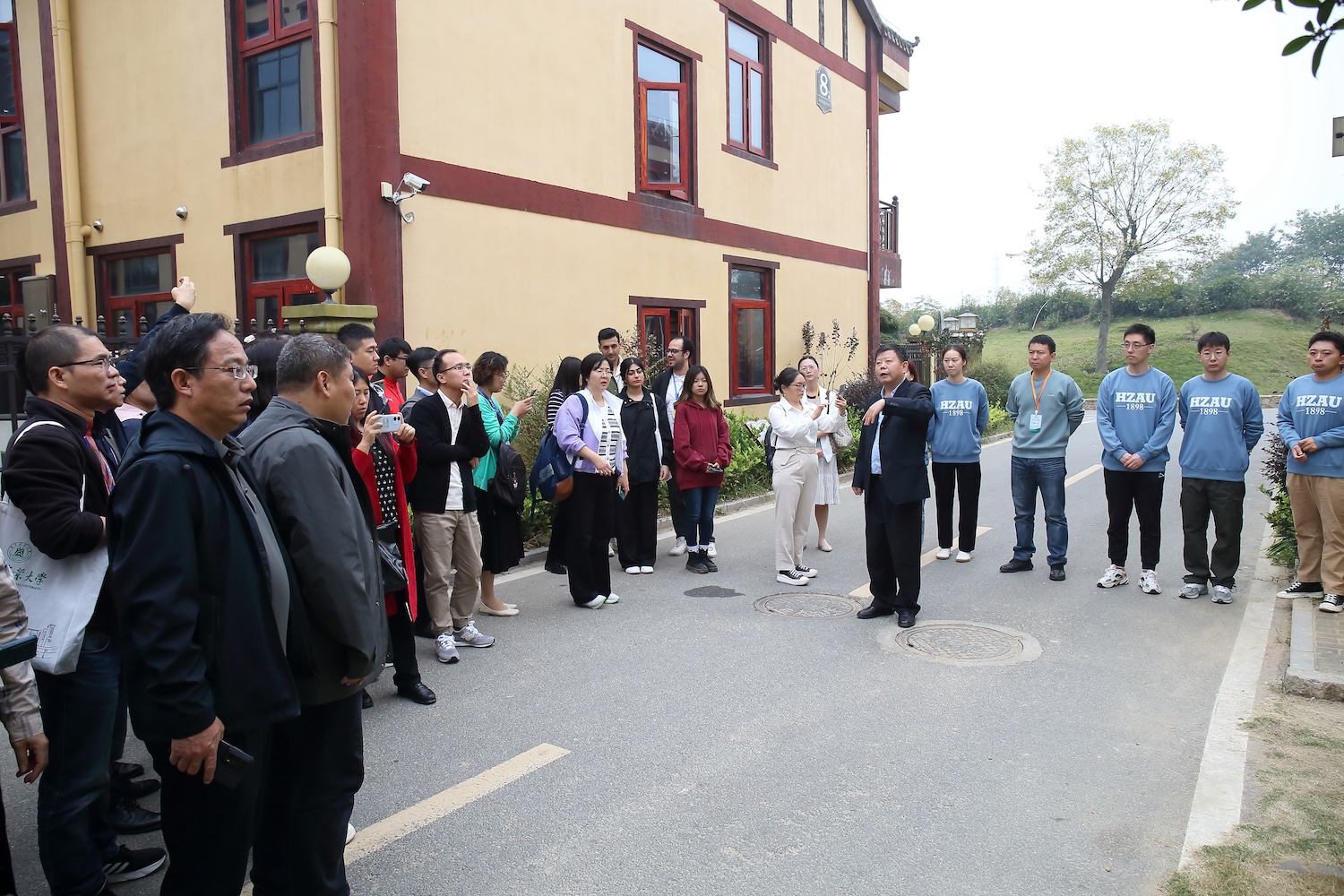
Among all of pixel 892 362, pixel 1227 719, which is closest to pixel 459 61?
pixel 892 362

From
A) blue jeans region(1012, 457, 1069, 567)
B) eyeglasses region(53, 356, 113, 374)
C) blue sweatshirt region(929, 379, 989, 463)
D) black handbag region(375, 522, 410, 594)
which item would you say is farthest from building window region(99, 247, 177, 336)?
blue jeans region(1012, 457, 1069, 567)

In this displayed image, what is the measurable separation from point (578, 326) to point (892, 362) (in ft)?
20.7

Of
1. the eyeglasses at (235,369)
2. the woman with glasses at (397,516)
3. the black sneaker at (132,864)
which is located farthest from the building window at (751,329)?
the eyeglasses at (235,369)

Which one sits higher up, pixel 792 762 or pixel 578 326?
pixel 578 326

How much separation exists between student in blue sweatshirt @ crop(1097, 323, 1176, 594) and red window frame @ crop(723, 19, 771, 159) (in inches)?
355

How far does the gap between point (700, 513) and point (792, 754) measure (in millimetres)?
4154

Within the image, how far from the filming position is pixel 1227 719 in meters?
4.78

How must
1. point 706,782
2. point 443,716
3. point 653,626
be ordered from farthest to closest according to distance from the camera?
point 653,626 → point 443,716 → point 706,782

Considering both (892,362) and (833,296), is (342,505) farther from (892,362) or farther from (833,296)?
(833,296)

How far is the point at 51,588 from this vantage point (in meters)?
3.18

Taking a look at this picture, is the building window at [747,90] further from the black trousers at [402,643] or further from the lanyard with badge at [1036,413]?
the black trousers at [402,643]

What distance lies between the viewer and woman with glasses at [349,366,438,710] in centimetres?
461

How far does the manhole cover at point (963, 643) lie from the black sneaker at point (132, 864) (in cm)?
416

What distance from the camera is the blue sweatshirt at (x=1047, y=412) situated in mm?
8180
